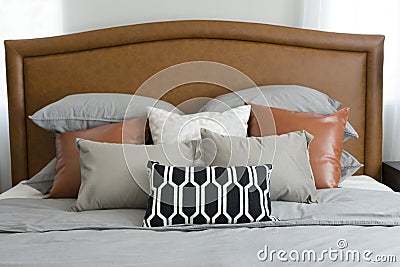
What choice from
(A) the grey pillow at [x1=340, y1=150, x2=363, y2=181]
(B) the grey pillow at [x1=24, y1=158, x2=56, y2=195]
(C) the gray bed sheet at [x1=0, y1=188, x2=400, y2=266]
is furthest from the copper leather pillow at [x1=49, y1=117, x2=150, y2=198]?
(A) the grey pillow at [x1=340, y1=150, x2=363, y2=181]

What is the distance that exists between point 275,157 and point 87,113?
2.95 feet

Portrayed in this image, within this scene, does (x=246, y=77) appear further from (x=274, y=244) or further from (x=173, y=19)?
(x=274, y=244)

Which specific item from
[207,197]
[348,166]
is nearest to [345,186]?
[348,166]

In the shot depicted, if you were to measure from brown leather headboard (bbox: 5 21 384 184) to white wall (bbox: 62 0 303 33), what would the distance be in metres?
0.15

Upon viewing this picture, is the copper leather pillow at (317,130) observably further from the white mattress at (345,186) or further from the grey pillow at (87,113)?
the grey pillow at (87,113)

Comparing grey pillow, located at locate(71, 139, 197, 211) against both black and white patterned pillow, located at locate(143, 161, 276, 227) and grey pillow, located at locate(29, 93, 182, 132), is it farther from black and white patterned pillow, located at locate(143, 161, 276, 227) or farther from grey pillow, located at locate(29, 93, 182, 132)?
grey pillow, located at locate(29, 93, 182, 132)

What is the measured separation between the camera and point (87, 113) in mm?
2807

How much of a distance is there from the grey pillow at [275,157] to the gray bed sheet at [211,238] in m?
0.09

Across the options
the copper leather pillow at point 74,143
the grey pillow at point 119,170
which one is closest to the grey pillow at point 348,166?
the grey pillow at point 119,170

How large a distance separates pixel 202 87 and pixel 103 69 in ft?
1.61

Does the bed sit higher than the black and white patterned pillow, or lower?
higher

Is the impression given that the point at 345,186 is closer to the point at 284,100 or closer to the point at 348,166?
the point at 348,166

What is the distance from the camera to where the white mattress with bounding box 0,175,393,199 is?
267cm

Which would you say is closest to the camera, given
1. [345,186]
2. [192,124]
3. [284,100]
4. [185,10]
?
[192,124]
